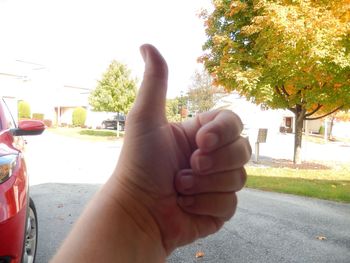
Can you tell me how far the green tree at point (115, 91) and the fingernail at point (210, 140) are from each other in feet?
74.6

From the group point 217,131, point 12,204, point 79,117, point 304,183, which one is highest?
point 217,131

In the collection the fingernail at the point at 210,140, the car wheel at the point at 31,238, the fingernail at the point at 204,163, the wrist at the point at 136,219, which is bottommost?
the car wheel at the point at 31,238

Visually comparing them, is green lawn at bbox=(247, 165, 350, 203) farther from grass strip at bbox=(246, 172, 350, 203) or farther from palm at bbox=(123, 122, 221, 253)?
palm at bbox=(123, 122, 221, 253)

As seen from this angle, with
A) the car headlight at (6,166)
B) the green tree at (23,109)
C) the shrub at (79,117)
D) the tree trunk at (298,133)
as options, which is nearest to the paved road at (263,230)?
the car headlight at (6,166)

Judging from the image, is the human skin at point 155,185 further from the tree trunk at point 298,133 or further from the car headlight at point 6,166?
the tree trunk at point 298,133

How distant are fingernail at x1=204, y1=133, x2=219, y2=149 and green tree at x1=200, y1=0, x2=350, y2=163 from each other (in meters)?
7.35

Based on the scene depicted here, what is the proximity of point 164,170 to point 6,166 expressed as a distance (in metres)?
1.58

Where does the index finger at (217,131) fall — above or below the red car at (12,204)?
above

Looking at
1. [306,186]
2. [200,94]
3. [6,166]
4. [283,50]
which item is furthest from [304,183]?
[200,94]

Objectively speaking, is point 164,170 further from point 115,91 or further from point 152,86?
point 115,91

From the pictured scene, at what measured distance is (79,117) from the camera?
3177 cm

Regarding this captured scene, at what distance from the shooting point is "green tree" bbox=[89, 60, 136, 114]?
2352cm

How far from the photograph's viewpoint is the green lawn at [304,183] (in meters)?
6.45

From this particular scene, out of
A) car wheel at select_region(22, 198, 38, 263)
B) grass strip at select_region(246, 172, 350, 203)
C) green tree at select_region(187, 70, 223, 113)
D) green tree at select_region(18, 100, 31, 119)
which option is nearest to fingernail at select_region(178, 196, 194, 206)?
car wheel at select_region(22, 198, 38, 263)
